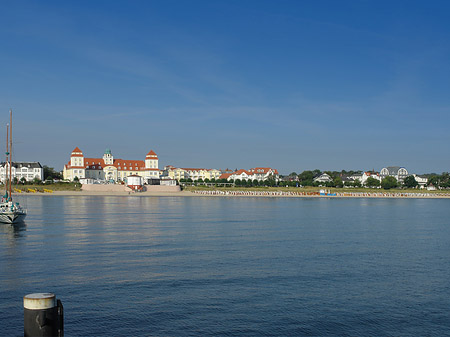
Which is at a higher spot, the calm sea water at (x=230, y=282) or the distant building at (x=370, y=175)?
the distant building at (x=370, y=175)

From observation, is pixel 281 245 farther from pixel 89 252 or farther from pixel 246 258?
pixel 89 252

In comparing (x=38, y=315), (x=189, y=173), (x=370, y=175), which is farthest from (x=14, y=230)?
Answer: (x=370, y=175)

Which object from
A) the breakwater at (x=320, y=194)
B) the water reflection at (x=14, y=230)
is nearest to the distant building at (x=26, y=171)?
the breakwater at (x=320, y=194)

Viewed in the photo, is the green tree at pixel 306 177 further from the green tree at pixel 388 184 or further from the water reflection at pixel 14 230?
the water reflection at pixel 14 230

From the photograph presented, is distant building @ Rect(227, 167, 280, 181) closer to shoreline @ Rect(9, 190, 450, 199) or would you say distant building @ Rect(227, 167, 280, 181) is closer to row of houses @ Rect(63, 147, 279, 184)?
row of houses @ Rect(63, 147, 279, 184)

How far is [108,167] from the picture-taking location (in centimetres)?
13925

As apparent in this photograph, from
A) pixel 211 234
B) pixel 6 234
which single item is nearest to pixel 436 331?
pixel 211 234

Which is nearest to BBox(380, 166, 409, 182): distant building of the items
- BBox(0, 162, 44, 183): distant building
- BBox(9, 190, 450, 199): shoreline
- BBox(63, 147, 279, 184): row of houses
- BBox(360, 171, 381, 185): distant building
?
BBox(360, 171, 381, 185): distant building

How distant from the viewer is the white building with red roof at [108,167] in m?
134

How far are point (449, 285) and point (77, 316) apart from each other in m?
14.9

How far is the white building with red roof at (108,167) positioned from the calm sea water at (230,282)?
10767cm

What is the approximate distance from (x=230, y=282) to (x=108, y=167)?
420 feet

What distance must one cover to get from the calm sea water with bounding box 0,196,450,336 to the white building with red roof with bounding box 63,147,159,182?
4239 inches

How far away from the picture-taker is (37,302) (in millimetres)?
7391
